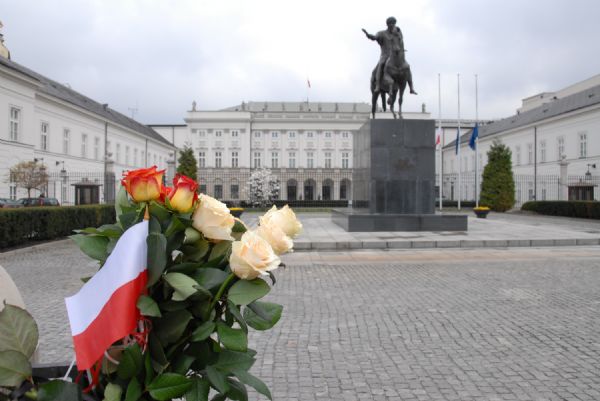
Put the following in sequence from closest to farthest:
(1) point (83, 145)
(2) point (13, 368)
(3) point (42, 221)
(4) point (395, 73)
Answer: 1. (2) point (13, 368)
2. (3) point (42, 221)
3. (4) point (395, 73)
4. (1) point (83, 145)

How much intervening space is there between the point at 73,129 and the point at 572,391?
40.4 m

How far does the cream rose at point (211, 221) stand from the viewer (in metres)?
1.41

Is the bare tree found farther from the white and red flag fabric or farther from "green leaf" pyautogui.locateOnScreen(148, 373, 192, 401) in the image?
"green leaf" pyautogui.locateOnScreen(148, 373, 192, 401)

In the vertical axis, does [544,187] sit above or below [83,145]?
below

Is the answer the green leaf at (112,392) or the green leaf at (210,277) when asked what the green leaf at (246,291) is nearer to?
the green leaf at (210,277)

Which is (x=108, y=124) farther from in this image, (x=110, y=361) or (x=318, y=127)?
(x=110, y=361)

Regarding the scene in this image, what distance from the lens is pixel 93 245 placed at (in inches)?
56.4

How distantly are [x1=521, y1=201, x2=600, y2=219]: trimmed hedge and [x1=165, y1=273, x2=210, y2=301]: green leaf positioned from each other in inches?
1029

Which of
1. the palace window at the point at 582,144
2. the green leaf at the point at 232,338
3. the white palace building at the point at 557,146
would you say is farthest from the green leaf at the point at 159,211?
the palace window at the point at 582,144

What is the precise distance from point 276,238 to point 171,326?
1.33 ft

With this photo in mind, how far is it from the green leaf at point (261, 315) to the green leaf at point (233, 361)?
0.32 ft

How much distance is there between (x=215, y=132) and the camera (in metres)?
68.5

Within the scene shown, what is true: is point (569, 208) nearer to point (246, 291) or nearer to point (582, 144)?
point (582, 144)

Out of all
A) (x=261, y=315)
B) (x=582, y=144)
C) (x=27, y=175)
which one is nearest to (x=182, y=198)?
(x=261, y=315)
